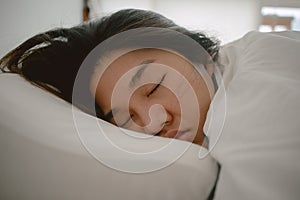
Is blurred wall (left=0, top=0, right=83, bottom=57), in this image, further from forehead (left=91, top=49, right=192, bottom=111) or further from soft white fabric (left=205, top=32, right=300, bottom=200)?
soft white fabric (left=205, top=32, right=300, bottom=200)

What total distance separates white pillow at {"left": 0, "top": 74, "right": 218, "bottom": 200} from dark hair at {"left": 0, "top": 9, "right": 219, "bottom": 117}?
0.54ft

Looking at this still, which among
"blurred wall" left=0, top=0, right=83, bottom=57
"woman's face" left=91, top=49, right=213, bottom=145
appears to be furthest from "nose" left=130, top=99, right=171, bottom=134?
"blurred wall" left=0, top=0, right=83, bottom=57

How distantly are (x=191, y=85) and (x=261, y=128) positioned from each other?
0.23 metres

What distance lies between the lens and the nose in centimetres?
56

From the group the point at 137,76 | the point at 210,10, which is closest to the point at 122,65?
the point at 137,76

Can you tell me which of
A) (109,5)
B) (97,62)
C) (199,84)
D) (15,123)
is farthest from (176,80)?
(109,5)

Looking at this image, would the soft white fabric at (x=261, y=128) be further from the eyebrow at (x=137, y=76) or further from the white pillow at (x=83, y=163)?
the eyebrow at (x=137, y=76)

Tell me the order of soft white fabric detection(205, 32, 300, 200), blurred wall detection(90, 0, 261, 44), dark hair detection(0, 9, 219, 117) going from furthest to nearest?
blurred wall detection(90, 0, 261, 44) < dark hair detection(0, 9, 219, 117) < soft white fabric detection(205, 32, 300, 200)

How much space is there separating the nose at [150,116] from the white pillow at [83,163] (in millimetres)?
96

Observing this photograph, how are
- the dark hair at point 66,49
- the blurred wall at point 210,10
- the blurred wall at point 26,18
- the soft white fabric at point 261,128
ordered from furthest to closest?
the blurred wall at point 210,10 → the blurred wall at point 26,18 → the dark hair at point 66,49 → the soft white fabric at point 261,128

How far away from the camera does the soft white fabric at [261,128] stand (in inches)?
12.8

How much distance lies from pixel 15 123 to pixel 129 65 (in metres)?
0.23

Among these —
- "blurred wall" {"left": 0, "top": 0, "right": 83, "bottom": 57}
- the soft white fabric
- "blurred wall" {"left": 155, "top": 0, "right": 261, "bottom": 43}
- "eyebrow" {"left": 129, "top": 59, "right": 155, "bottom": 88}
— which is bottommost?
"blurred wall" {"left": 155, "top": 0, "right": 261, "bottom": 43}

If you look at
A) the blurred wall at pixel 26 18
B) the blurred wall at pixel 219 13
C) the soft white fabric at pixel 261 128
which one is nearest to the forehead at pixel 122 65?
the soft white fabric at pixel 261 128
